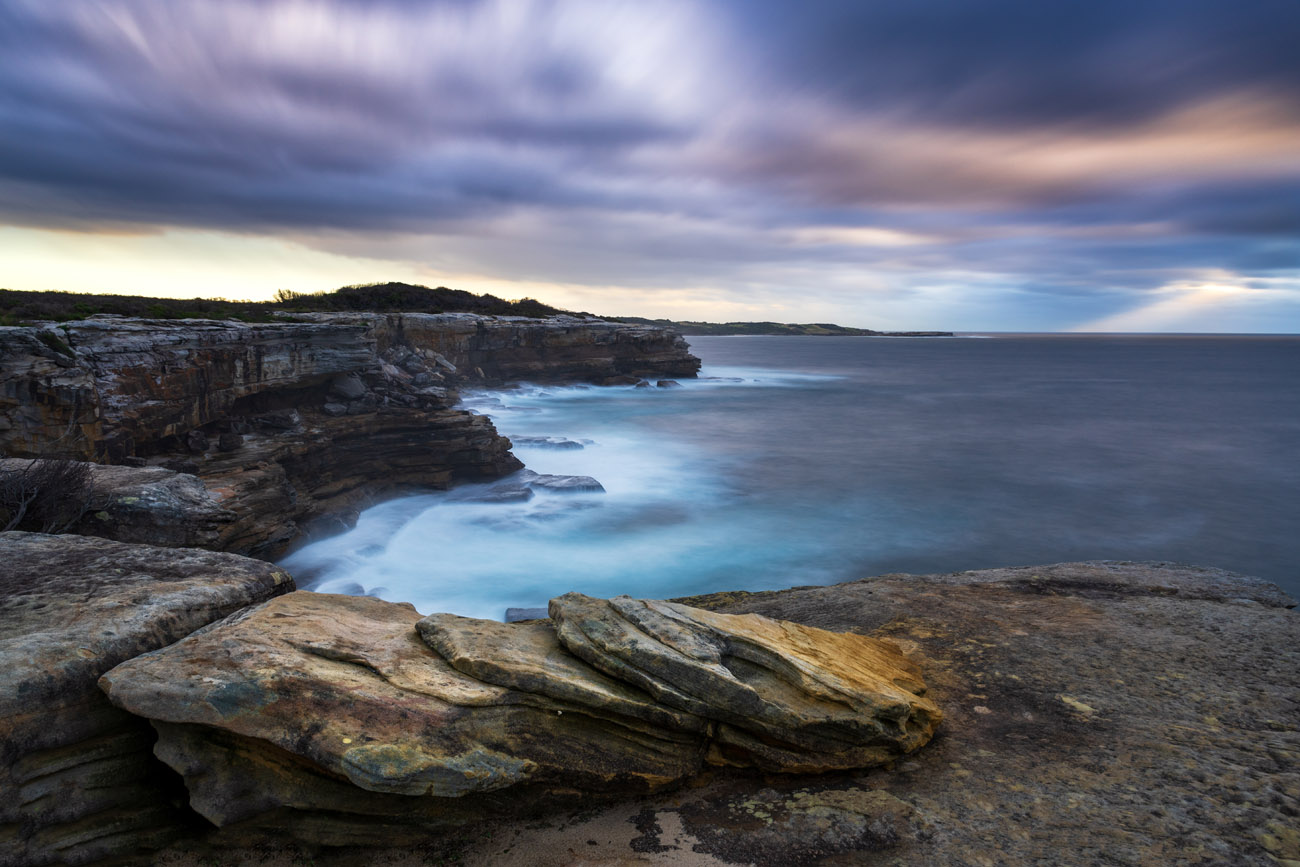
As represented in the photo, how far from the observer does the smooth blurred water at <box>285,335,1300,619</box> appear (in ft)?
53.0

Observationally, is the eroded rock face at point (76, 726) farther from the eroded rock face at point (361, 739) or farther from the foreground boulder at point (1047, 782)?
the foreground boulder at point (1047, 782)

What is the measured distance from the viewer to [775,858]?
4.50 meters

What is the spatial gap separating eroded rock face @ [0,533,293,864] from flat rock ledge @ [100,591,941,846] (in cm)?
48

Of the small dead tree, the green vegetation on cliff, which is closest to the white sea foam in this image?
the small dead tree

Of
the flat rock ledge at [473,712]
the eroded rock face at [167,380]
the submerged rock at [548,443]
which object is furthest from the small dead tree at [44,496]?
the submerged rock at [548,443]

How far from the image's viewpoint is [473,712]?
5.00 meters

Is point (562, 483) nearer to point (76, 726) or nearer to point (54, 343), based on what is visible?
point (54, 343)

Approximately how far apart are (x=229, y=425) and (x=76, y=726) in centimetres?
1498

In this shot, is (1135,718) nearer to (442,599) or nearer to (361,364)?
(442,599)

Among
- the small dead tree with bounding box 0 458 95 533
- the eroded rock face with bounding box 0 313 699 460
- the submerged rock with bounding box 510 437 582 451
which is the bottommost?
the submerged rock with bounding box 510 437 582 451

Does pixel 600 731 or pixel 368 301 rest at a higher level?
pixel 368 301

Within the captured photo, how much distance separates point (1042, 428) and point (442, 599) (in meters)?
38.2

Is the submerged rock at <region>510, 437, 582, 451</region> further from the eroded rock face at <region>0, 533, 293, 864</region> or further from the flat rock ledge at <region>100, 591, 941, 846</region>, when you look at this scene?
the eroded rock face at <region>0, 533, 293, 864</region>

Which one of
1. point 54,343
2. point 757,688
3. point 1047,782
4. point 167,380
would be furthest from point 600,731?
point 167,380
